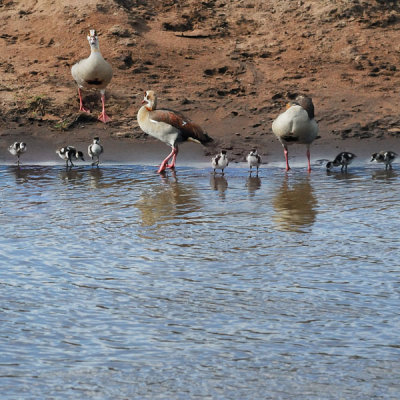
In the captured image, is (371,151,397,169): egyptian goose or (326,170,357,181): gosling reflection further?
(371,151,397,169): egyptian goose

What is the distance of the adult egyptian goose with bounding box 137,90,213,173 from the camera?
691 inches

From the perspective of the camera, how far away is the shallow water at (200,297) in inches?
253

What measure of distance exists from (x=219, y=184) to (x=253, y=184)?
1.72 ft

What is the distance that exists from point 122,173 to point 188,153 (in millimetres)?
2143

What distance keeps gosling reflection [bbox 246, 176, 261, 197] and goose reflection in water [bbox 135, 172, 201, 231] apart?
81cm

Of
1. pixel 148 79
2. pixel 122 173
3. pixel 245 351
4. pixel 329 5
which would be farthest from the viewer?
pixel 329 5

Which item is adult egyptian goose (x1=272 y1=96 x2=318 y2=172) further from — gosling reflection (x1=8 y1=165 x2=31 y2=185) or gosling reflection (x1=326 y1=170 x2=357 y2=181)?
gosling reflection (x1=8 y1=165 x2=31 y2=185)

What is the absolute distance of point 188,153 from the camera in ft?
61.2

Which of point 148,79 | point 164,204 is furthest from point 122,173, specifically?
point 148,79

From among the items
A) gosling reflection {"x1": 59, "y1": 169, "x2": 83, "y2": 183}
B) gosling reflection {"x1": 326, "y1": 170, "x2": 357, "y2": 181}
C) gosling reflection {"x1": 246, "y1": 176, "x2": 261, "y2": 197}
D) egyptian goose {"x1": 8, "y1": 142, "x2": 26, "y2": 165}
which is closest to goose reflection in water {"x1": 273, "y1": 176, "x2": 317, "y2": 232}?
gosling reflection {"x1": 246, "y1": 176, "x2": 261, "y2": 197}

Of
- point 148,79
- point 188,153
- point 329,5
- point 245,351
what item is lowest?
point 245,351

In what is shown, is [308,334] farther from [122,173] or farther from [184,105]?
[184,105]

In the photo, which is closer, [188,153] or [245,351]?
[245,351]

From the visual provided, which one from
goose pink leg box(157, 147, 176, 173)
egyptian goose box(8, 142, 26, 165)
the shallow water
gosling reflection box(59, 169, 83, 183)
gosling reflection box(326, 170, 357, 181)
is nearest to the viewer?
the shallow water
